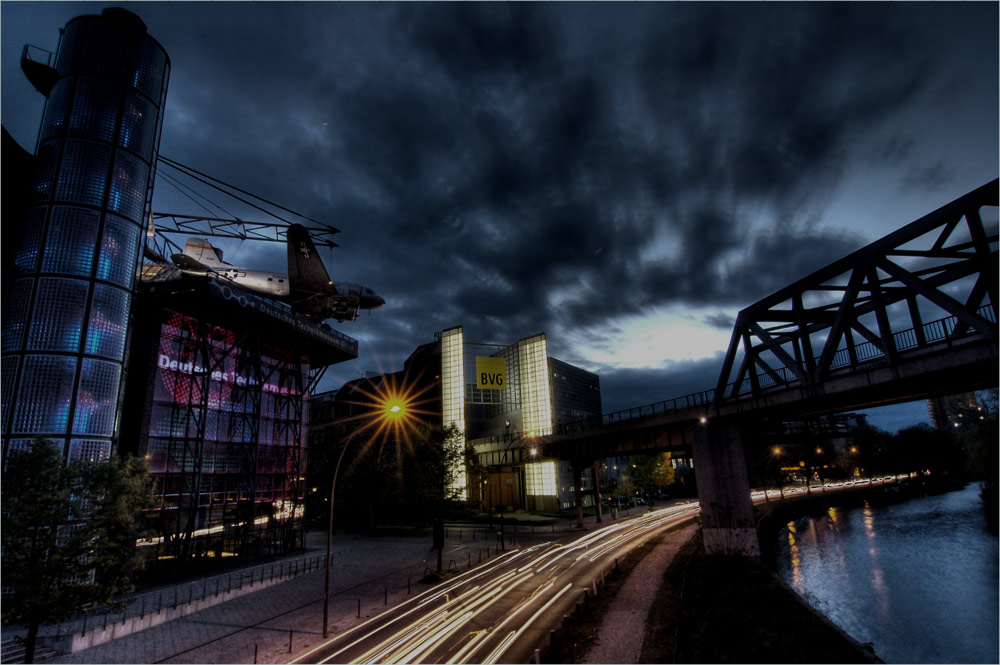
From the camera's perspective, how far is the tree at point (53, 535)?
52.3ft

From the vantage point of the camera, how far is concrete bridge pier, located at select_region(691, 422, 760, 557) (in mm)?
31578

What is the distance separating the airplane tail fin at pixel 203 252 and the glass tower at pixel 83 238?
662 inches

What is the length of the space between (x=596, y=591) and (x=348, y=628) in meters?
12.2

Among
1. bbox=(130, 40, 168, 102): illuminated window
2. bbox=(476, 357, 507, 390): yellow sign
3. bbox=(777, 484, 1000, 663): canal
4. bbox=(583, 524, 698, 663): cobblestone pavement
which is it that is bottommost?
bbox=(777, 484, 1000, 663): canal

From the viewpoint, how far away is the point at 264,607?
85.9ft

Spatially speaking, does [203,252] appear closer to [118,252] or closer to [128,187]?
[128,187]

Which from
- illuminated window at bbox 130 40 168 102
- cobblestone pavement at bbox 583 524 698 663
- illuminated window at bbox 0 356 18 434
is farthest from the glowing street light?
illuminated window at bbox 130 40 168 102

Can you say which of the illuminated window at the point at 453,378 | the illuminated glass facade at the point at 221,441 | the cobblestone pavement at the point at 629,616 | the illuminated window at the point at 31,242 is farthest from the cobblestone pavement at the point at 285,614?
the illuminated window at the point at 453,378

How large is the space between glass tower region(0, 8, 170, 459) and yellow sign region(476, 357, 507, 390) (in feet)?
154

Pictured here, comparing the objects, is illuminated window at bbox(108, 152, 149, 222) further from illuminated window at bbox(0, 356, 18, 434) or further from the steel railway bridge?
the steel railway bridge

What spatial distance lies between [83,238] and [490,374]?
51.8 meters

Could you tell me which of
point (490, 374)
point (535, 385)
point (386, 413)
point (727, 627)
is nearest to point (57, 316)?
point (727, 627)

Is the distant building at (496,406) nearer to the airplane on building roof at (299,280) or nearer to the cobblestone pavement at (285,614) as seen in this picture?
the airplane on building roof at (299,280)

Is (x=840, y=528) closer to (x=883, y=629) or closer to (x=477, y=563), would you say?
(x=883, y=629)
